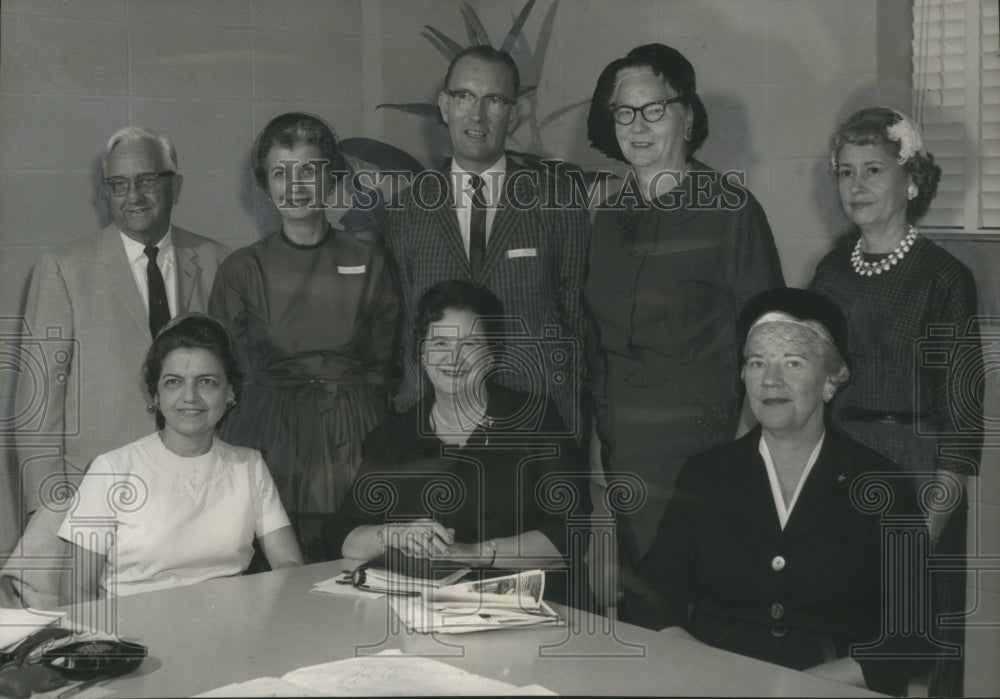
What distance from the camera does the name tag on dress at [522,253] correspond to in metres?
2.98

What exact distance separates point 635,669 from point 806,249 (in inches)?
39.2

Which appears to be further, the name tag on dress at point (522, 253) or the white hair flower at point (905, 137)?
the name tag on dress at point (522, 253)

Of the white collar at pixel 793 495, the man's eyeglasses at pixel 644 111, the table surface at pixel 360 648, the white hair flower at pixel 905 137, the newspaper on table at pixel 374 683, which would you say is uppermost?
the man's eyeglasses at pixel 644 111

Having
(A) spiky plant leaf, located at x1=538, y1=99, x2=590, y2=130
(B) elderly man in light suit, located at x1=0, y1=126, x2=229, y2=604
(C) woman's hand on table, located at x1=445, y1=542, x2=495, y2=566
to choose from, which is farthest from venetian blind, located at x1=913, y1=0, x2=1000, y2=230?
(B) elderly man in light suit, located at x1=0, y1=126, x2=229, y2=604

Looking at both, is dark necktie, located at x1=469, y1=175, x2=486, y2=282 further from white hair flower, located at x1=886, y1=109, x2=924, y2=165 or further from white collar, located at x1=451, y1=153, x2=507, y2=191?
white hair flower, located at x1=886, y1=109, x2=924, y2=165

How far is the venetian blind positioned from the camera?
2607mm

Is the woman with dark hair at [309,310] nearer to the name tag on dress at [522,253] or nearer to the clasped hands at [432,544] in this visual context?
the clasped hands at [432,544]

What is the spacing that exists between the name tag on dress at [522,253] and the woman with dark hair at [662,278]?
15 centimetres

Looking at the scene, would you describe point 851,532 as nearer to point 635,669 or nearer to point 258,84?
point 635,669

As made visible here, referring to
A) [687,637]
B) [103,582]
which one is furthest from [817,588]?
[103,582]

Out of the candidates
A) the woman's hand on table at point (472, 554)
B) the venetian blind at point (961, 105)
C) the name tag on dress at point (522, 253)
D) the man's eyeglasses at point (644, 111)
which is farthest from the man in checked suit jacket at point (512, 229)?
the venetian blind at point (961, 105)

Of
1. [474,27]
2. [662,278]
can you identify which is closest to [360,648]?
[662,278]

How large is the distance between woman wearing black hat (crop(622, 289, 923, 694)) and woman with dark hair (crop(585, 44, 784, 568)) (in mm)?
78

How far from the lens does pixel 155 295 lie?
10.2 feet
